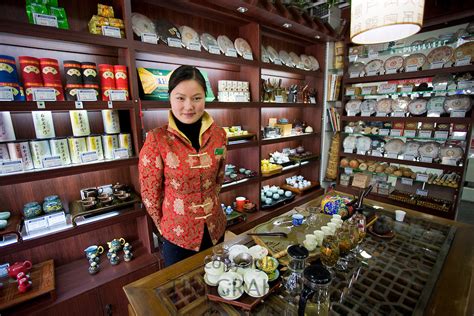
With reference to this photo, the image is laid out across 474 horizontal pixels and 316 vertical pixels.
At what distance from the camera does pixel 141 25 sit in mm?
1758

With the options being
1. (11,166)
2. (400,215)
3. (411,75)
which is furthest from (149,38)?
(411,75)

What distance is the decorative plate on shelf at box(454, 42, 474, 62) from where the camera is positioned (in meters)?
2.20

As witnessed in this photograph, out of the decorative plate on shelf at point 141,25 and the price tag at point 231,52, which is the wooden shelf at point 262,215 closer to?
the price tag at point 231,52

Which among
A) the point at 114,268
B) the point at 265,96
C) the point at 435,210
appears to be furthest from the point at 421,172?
the point at 114,268

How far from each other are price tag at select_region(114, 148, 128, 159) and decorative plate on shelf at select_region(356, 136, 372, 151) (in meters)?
2.82

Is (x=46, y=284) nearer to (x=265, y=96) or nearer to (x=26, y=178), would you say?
(x=26, y=178)

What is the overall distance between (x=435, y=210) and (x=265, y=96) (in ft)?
7.51

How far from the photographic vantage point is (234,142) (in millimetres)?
2373

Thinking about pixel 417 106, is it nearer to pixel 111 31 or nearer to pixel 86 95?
pixel 111 31

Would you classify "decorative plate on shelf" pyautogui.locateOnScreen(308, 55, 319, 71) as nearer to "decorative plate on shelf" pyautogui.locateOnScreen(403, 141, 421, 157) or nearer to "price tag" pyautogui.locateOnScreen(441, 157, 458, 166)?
"decorative plate on shelf" pyautogui.locateOnScreen(403, 141, 421, 157)

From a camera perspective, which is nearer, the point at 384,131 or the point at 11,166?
the point at 11,166

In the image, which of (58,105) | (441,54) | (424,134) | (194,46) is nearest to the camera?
(58,105)

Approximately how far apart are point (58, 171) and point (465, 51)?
11.8ft

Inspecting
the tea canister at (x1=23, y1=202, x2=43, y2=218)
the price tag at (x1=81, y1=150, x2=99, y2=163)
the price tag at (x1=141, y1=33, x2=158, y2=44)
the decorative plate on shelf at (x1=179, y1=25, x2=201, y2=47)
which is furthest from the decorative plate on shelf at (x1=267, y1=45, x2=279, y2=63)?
the tea canister at (x1=23, y1=202, x2=43, y2=218)
